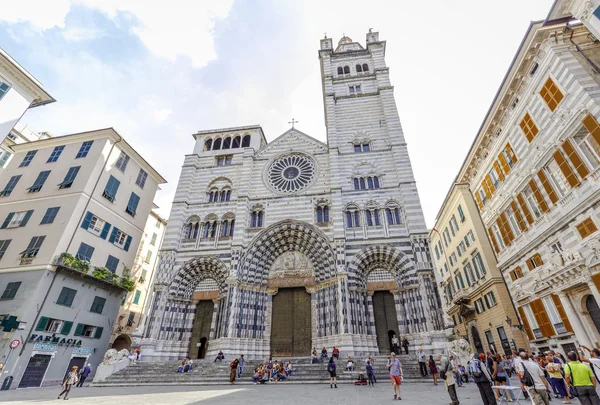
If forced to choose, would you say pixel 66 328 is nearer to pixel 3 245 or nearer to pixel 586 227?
pixel 3 245

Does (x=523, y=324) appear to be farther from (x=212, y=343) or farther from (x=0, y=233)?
(x=0, y=233)

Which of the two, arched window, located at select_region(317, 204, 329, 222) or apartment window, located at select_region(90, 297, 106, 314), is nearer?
apartment window, located at select_region(90, 297, 106, 314)

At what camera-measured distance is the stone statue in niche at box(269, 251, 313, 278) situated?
20.8 metres

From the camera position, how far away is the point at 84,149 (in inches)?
868

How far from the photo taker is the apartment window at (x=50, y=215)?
18938mm

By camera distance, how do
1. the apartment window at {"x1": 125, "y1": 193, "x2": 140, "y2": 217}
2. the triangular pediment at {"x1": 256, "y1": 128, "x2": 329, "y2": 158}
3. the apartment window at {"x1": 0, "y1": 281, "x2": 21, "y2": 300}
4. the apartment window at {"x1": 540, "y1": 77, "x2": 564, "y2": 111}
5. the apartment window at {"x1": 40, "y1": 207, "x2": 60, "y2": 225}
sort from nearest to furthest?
the apartment window at {"x1": 540, "y1": 77, "x2": 564, "y2": 111}, the apartment window at {"x1": 0, "y1": 281, "x2": 21, "y2": 300}, the apartment window at {"x1": 40, "y1": 207, "x2": 60, "y2": 225}, the apartment window at {"x1": 125, "y1": 193, "x2": 140, "y2": 217}, the triangular pediment at {"x1": 256, "y1": 128, "x2": 329, "y2": 158}

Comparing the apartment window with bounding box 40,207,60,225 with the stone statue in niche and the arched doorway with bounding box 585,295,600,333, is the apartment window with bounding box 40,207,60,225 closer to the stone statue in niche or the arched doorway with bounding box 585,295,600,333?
the stone statue in niche

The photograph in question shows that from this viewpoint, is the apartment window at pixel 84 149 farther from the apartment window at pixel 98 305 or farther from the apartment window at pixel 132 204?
the apartment window at pixel 98 305

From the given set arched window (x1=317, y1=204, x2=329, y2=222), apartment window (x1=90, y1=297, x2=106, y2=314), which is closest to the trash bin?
apartment window (x1=90, y1=297, x2=106, y2=314)

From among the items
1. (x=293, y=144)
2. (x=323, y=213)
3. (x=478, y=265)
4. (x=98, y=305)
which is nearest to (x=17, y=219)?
(x=98, y=305)

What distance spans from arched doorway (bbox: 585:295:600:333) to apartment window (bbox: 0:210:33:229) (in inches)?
1229

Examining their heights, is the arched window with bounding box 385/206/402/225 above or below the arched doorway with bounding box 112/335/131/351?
above

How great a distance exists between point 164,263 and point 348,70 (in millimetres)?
25070

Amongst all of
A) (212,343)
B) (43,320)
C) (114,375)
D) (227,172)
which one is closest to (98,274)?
(43,320)
